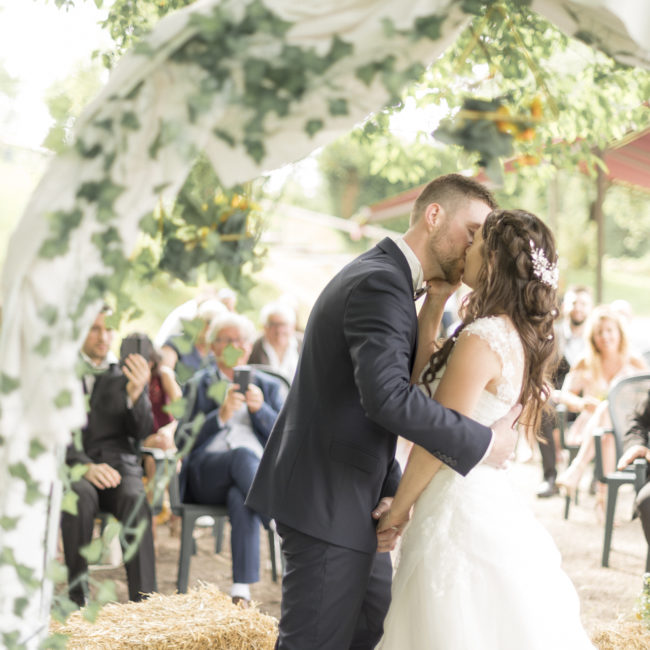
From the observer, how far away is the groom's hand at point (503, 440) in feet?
8.21

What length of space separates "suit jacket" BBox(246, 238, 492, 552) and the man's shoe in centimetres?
485

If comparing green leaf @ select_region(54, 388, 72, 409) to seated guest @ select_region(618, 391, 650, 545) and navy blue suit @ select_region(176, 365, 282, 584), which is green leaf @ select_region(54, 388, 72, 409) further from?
seated guest @ select_region(618, 391, 650, 545)

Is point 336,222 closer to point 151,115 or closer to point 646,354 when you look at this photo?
point 646,354

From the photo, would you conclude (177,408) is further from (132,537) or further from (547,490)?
(547,490)

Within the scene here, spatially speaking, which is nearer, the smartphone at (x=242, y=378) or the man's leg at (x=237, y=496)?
the man's leg at (x=237, y=496)

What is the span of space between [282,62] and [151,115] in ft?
0.89

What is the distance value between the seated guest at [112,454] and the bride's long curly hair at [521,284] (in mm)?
2221

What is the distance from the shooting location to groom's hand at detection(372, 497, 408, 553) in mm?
2484

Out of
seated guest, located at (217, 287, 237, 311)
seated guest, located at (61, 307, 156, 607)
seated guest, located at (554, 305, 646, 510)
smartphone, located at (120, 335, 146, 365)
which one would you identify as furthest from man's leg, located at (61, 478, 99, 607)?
seated guest, located at (554, 305, 646, 510)

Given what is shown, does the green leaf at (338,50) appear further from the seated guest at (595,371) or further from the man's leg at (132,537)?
the seated guest at (595,371)

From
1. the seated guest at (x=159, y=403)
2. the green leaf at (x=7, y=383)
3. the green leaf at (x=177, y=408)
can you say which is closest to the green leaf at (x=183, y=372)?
the green leaf at (x=177, y=408)

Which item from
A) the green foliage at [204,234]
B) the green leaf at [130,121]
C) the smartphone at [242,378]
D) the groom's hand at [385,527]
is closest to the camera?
the green leaf at [130,121]

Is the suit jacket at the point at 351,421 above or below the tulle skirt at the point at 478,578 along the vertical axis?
above

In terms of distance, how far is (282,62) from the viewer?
1.65 m
